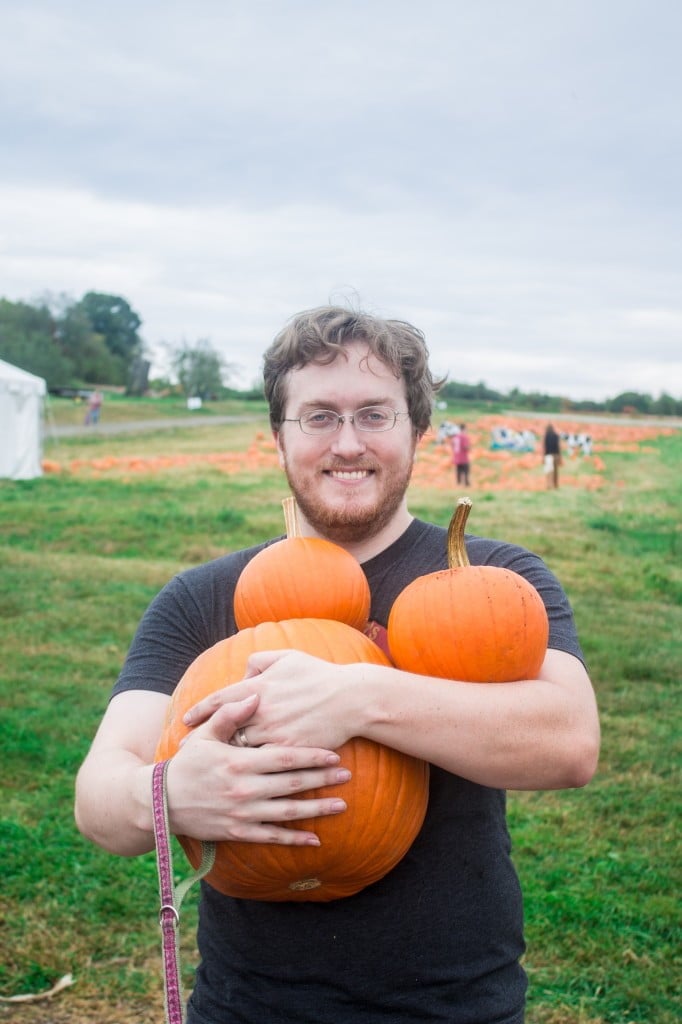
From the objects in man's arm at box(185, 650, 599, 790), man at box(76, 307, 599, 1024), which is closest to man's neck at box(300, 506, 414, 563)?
man at box(76, 307, 599, 1024)

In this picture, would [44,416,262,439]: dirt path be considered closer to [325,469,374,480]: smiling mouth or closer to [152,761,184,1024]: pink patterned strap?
[325,469,374,480]: smiling mouth

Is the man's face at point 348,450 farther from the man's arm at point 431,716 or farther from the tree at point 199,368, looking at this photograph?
the tree at point 199,368

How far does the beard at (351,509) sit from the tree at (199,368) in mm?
82339

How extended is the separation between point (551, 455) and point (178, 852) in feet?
56.3

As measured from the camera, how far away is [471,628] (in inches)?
76.2

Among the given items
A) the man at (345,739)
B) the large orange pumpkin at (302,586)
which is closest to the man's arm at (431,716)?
the man at (345,739)

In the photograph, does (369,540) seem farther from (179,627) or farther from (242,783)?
(242,783)

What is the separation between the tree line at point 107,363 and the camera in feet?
200

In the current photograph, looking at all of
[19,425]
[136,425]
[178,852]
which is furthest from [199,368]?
[178,852]

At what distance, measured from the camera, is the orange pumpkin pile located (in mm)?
1827

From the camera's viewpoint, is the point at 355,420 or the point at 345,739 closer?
the point at 345,739

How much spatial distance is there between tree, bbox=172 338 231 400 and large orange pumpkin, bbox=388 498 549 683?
8276 cm

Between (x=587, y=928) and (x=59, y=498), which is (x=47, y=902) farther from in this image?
(x=59, y=498)

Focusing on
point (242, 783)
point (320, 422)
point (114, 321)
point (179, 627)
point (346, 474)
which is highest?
point (114, 321)
